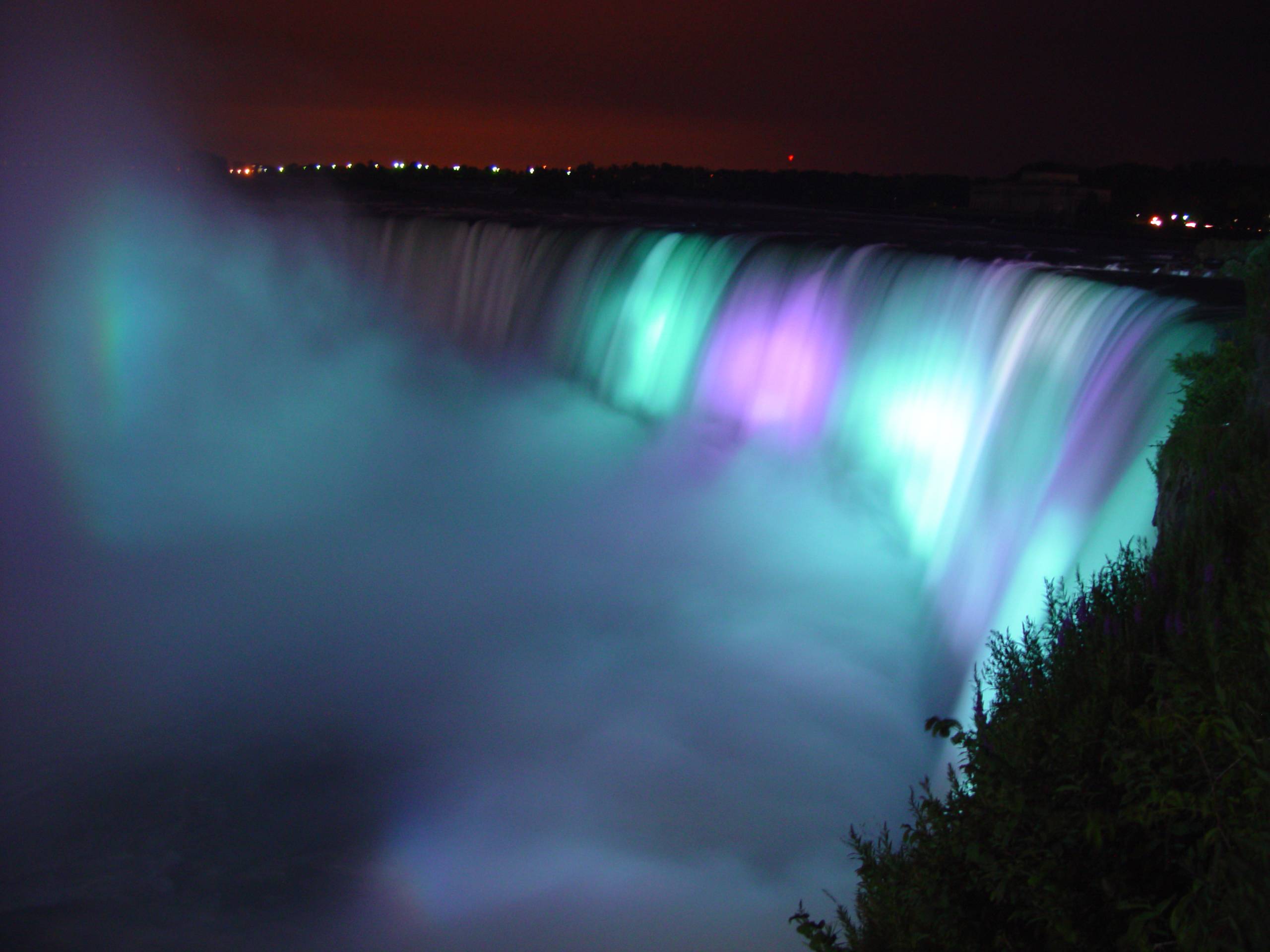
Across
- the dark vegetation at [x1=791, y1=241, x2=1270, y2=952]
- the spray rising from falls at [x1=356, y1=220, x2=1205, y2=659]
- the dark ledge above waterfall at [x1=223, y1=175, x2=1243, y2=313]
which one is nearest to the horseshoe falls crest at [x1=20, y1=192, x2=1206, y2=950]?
the spray rising from falls at [x1=356, y1=220, x2=1205, y2=659]

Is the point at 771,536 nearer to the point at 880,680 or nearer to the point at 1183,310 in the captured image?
the point at 880,680

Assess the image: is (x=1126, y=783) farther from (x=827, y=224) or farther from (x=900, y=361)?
(x=827, y=224)

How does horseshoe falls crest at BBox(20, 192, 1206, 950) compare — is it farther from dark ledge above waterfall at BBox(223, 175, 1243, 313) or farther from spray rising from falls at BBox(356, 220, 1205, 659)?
dark ledge above waterfall at BBox(223, 175, 1243, 313)

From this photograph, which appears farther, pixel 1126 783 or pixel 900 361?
pixel 900 361

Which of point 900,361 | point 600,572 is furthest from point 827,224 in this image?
point 600,572

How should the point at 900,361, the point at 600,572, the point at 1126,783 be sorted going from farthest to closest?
the point at 900,361 < the point at 600,572 < the point at 1126,783

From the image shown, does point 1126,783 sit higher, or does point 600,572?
point 600,572

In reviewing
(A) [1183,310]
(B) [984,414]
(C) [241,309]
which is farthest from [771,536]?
(C) [241,309]
